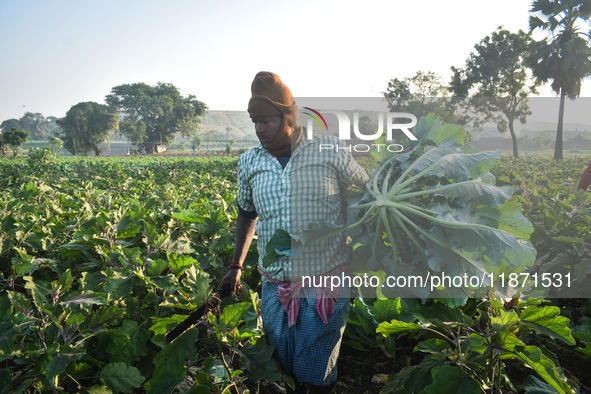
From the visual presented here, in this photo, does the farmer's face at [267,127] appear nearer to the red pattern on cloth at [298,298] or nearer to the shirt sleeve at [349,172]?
the shirt sleeve at [349,172]

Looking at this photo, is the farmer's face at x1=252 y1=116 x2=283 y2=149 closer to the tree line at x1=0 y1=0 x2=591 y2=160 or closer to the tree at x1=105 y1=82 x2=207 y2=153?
the tree line at x1=0 y1=0 x2=591 y2=160

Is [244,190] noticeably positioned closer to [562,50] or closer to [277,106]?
[277,106]

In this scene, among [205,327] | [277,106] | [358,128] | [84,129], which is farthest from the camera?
[84,129]

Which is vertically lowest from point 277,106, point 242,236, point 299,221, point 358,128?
point 242,236

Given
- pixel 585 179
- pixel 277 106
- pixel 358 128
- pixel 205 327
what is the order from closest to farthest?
pixel 358 128 → pixel 277 106 → pixel 205 327 → pixel 585 179

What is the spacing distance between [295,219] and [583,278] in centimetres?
224

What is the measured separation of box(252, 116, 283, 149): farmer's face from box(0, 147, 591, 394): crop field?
800mm

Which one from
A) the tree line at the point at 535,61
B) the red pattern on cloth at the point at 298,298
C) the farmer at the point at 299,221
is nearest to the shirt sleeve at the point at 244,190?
the farmer at the point at 299,221

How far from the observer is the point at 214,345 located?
237 centimetres

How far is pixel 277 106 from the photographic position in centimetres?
191

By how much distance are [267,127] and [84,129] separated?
238 ft

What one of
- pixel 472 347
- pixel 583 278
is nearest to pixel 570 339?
pixel 472 347

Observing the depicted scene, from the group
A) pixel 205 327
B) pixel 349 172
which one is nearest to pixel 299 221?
pixel 349 172

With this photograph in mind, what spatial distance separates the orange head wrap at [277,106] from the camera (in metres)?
1.91
